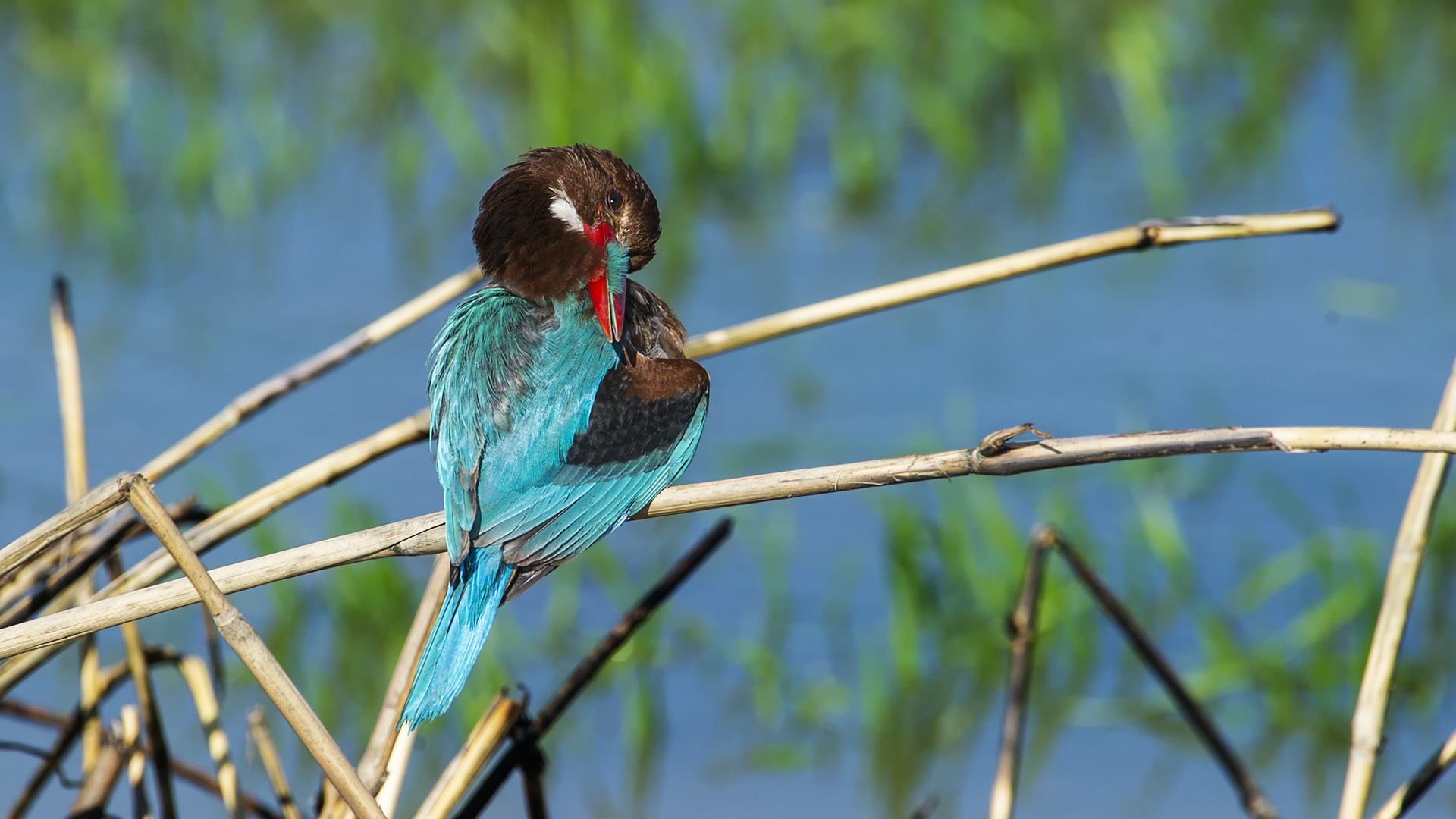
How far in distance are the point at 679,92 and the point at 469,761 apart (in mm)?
4106

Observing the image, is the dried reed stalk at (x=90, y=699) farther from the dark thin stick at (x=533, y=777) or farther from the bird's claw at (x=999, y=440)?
the bird's claw at (x=999, y=440)

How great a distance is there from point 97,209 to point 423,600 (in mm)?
4288

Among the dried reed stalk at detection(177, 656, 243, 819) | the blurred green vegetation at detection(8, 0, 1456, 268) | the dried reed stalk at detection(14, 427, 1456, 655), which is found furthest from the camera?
the blurred green vegetation at detection(8, 0, 1456, 268)

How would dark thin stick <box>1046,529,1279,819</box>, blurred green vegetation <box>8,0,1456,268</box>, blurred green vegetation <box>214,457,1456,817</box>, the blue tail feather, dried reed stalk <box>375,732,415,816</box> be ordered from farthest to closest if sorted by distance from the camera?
1. blurred green vegetation <box>8,0,1456,268</box>
2. blurred green vegetation <box>214,457,1456,817</box>
3. dark thin stick <box>1046,529,1279,819</box>
4. dried reed stalk <box>375,732,415,816</box>
5. the blue tail feather

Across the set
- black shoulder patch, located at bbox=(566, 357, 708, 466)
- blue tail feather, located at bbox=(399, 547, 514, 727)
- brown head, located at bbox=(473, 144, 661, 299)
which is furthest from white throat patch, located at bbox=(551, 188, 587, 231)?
blue tail feather, located at bbox=(399, 547, 514, 727)

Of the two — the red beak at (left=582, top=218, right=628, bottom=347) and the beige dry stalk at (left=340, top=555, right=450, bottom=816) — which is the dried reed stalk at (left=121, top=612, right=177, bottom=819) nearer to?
the beige dry stalk at (left=340, top=555, right=450, bottom=816)

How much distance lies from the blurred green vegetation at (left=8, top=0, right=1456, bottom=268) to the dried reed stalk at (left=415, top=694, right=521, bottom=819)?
3.67 metres

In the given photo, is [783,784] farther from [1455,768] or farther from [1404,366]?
[1404,366]

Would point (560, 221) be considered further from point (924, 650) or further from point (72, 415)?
point (924, 650)

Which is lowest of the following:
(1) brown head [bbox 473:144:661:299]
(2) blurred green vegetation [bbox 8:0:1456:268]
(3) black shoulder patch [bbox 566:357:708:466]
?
(3) black shoulder patch [bbox 566:357:708:466]

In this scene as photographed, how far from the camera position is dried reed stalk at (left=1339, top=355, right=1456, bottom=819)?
6.30 ft

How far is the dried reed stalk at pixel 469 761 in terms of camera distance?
6.29 ft

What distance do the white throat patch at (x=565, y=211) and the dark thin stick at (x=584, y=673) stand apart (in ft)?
1.56

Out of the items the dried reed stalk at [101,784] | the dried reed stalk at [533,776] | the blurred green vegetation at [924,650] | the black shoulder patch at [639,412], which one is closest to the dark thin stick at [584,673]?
the dried reed stalk at [533,776]
